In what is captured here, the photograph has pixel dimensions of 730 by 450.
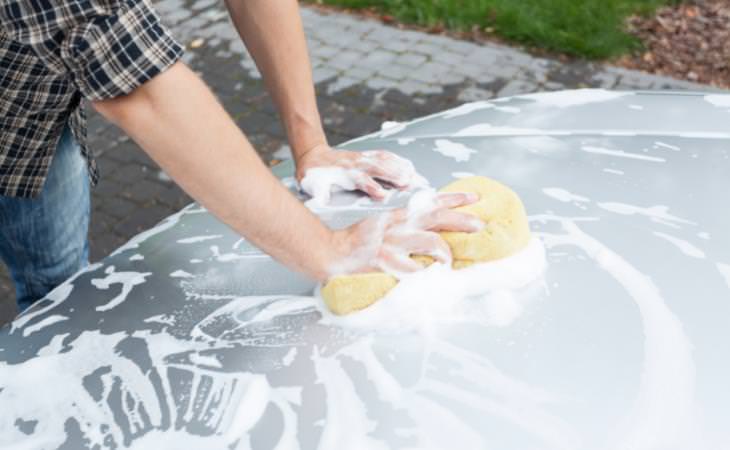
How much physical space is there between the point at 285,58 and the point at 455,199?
63cm

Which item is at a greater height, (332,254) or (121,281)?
(332,254)

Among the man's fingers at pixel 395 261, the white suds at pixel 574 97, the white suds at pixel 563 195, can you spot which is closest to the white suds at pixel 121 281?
the man's fingers at pixel 395 261

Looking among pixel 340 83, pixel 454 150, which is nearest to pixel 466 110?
pixel 454 150

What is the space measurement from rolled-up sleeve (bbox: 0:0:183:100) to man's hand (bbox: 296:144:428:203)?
0.52m

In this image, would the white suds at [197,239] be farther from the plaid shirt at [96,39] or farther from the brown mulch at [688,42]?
the brown mulch at [688,42]

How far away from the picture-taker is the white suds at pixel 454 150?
1708 mm

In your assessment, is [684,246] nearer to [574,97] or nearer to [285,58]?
[574,97]

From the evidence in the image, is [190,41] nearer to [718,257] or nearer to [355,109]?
[355,109]

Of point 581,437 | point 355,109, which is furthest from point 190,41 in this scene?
point 581,437

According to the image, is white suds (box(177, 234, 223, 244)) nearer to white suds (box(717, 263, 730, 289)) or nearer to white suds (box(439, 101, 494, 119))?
white suds (box(439, 101, 494, 119))

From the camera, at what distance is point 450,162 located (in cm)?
169

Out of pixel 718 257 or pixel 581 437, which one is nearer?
pixel 581 437

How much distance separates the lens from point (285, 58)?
1843mm

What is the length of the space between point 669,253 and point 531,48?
10.6ft
